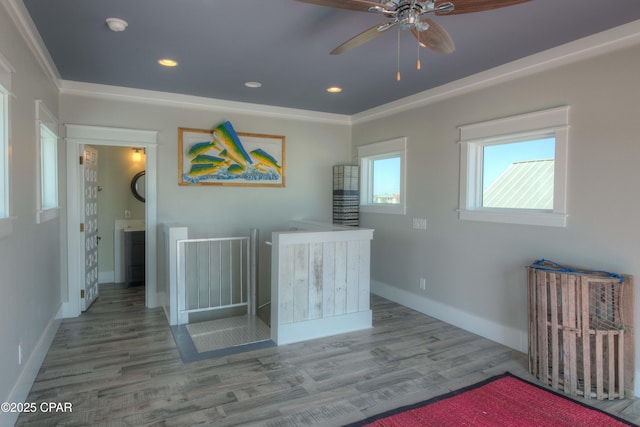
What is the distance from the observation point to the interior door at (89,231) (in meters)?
4.44

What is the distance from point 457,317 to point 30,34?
14.9ft

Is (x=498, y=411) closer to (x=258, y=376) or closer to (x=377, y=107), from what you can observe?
(x=258, y=376)

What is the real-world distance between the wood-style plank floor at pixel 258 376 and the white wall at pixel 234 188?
1466 mm

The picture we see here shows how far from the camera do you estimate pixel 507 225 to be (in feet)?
11.7

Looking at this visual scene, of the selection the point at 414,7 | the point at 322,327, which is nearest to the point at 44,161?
the point at 322,327

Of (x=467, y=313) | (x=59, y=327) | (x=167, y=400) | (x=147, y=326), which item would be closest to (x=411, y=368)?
(x=467, y=313)

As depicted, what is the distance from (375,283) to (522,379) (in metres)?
2.56

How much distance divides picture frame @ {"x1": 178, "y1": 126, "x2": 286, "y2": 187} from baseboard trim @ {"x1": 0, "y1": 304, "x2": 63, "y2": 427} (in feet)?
6.84

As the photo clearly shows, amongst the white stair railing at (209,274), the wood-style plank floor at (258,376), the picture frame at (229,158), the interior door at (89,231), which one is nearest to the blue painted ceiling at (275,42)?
the picture frame at (229,158)

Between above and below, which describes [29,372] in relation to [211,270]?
below

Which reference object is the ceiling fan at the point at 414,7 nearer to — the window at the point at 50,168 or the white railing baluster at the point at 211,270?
the window at the point at 50,168

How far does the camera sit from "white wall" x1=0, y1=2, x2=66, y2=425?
223 centimetres

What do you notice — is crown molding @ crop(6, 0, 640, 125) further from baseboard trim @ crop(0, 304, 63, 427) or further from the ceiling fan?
baseboard trim @ crop(0, 304, 63, 427)

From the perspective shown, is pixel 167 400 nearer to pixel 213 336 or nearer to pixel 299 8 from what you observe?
pixel 213 336
